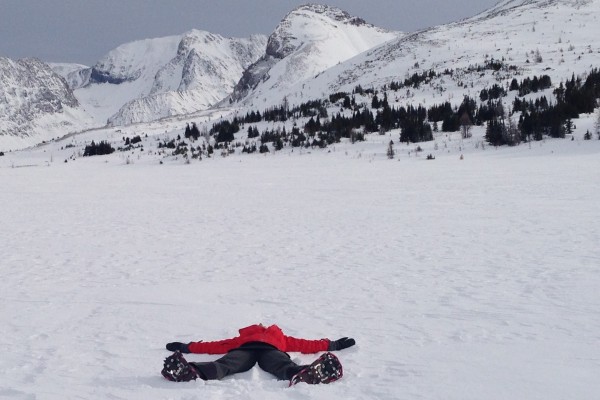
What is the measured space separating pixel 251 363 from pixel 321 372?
61cm

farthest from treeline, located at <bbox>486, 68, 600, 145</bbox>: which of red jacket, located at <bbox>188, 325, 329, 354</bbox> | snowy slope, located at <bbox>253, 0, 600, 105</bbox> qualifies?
red jacket, located at <bbox>188, 325, 329, 354</bbox>

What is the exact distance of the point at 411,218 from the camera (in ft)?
31.0

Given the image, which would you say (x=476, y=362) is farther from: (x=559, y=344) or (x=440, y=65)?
(x=440, y=65)

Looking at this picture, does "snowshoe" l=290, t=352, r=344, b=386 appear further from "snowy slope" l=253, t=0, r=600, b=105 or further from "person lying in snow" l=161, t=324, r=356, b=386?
"snowy slope" l=253, t=0, r=600, b=105

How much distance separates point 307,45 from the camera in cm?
10131

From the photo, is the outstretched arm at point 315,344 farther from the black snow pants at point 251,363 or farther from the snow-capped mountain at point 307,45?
the snow-capped mountain at point 307,45

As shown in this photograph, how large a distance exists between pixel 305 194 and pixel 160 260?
7.22 meters

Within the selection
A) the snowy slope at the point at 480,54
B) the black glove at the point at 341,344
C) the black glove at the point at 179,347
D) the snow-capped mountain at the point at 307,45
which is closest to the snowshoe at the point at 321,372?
the black glove at the point at 341,344

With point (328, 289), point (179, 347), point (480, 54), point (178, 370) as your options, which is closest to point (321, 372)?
point (178, 370)

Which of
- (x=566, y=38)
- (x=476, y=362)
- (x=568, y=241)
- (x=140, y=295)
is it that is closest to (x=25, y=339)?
(x=140, y=295)

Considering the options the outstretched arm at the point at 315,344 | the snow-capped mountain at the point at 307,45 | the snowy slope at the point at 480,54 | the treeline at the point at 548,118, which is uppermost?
the snow-capped mountain at the point at 307,45

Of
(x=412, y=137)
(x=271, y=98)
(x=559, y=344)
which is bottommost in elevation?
(x=559, y=344)

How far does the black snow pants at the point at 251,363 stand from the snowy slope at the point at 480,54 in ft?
112

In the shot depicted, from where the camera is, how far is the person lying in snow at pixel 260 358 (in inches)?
131
